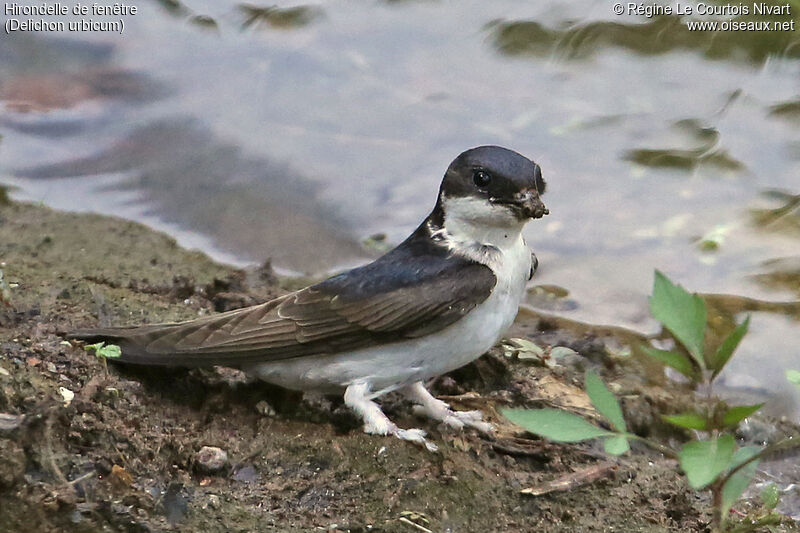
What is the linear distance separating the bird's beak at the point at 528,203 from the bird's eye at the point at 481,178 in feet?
0.51

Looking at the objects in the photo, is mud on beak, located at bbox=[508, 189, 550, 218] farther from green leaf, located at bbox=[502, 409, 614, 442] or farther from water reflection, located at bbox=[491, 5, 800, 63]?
water reflection, located at bbox=[491, 5, 800, 63]

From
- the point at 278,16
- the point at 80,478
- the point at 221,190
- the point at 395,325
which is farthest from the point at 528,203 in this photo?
the point at 278,16

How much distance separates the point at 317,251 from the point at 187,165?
1.54 meters

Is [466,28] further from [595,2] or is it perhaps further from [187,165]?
[187,165]

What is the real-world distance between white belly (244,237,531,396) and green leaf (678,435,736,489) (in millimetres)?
1492

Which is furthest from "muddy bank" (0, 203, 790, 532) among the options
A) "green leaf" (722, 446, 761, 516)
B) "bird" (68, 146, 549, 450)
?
"green leaf" (722, 446, 761, 516)

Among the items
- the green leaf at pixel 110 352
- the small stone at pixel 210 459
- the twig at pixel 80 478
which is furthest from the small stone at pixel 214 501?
the green leaf at pixel 110 352

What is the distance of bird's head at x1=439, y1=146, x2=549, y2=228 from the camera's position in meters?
4.49

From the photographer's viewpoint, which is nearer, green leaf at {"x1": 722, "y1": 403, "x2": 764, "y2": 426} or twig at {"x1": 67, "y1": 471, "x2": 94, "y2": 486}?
green leaf at {"x1": 722, "y1": 403, "x2": 764, "y2": 426}

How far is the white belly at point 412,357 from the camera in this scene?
4.43 m

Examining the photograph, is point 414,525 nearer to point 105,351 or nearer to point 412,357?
point 412,357

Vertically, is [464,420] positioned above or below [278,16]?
below

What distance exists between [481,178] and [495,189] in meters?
0.09

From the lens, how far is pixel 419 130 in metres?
8.58
